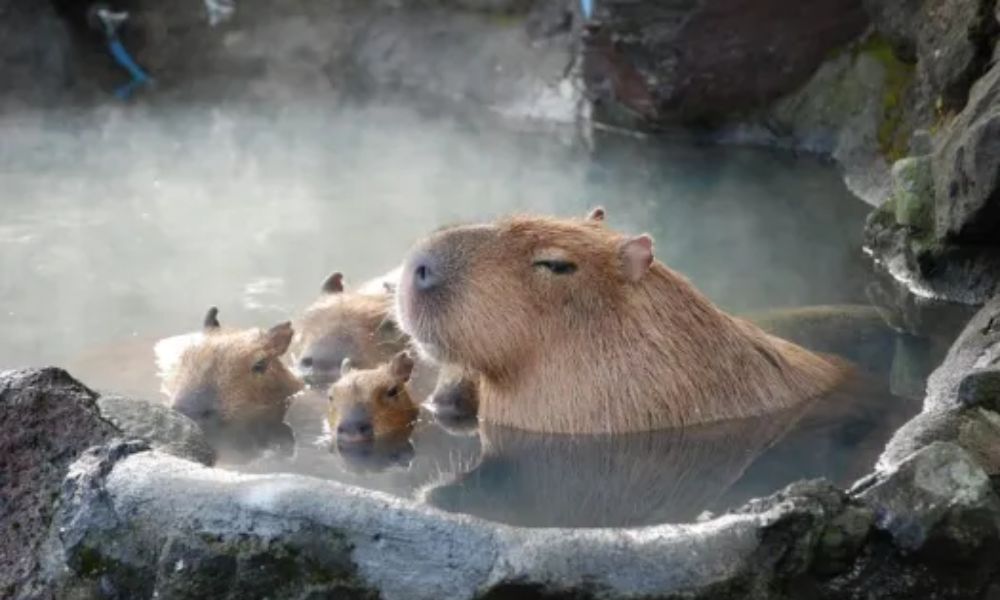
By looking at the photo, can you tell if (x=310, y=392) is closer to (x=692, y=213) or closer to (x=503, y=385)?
(x=503, y=385)

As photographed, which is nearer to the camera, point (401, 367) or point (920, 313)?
point (401, 367)

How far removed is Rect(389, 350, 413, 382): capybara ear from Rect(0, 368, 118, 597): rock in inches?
54.1

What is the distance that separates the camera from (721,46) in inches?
398

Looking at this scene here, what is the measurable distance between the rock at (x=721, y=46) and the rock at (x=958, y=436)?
263 inches

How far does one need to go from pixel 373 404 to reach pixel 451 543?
5.54ft

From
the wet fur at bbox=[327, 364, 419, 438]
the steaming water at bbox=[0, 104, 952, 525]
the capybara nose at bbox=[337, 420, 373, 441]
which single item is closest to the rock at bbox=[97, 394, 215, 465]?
the steaming water at bbox=[0, 104, 952, 525]

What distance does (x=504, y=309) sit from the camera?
4414mm

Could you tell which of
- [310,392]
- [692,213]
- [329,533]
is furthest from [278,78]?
[329,533]

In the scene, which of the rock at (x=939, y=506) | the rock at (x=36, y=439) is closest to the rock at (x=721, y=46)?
the rock at (x=939, y=506)

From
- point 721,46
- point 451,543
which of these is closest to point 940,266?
point 451,543

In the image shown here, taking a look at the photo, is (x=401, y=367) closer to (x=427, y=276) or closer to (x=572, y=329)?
(x=427, y=276)

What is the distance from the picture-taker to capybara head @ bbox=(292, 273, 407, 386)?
5547mm

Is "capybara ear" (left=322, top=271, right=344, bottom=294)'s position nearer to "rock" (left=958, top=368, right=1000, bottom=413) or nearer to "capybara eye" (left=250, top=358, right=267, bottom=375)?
"capybara eye" (left=250, top=358, right=267, bottom=375)

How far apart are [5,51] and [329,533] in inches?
424
